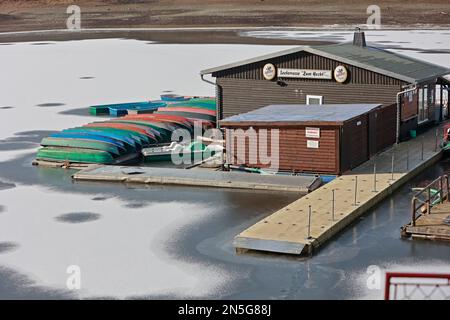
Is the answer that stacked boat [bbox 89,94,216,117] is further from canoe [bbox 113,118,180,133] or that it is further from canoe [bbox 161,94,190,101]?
canoe [bbox 113,118,180,133]

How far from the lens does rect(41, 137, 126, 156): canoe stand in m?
33.6

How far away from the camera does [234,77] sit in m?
38.1

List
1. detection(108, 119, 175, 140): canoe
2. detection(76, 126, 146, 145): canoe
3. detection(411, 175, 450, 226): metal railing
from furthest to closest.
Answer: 1. detection(108, 119, 175, 140): canoe
2. detection(76, 126, 146, 145): canoe
3. detection(411, 175, 450, 226): metal railing

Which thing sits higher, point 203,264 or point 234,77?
point 234,77

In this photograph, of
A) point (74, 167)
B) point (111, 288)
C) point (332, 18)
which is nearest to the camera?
point (111, 288)

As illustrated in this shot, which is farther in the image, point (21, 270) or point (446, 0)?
point (446, 0)

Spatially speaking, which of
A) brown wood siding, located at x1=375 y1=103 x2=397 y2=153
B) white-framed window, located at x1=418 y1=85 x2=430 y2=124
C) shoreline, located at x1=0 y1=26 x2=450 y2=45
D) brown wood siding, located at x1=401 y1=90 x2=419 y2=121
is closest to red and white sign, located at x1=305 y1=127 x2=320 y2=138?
brown wood siding, located at x1=375 y1=103 x2=397 y2=153

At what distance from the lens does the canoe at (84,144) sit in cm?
3356

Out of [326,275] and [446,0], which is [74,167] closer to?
[326,275]

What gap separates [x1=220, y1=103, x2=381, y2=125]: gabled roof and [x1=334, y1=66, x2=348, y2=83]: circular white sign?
175 cm

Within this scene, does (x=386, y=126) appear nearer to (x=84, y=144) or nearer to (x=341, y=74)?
(x=341, y=74)

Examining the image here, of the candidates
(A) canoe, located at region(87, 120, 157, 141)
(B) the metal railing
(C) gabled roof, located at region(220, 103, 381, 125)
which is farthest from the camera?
(A) canoe, located at region(87, 120, 157, 141)

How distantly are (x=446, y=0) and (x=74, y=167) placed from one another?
81.0m
